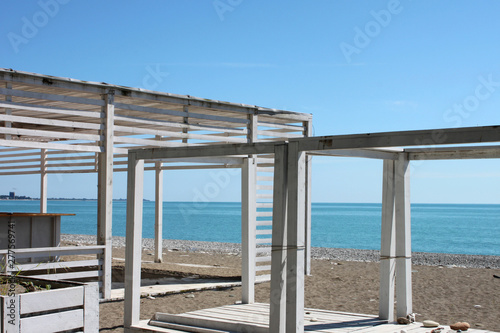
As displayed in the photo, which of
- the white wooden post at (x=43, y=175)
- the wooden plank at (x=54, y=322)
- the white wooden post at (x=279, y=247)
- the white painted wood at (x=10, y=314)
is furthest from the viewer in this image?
the white wooden post at (x=43, y=175)

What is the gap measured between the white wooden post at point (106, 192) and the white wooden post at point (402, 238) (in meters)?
4.60

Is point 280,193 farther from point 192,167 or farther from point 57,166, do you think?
point 57,166

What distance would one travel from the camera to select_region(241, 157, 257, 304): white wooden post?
841cm

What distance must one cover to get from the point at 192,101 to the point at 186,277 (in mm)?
3890

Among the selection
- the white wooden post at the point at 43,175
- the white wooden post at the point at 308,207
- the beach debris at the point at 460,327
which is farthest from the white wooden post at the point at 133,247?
the white wooden post at the point at 43,175

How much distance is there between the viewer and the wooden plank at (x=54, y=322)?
186 inches

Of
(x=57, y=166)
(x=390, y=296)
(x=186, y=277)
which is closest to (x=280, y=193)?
(x=390, y=296)

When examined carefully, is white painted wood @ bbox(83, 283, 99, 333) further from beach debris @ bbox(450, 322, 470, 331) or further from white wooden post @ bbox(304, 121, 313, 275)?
white wooden post @ bbox(304, 121, 313, 275)

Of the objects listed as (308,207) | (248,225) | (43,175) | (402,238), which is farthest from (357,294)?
(43,175)

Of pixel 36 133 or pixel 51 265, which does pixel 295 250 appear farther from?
pixel 51 265

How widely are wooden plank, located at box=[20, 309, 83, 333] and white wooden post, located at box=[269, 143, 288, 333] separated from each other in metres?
1.85

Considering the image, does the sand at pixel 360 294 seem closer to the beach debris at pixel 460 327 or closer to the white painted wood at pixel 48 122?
the beach debris at pixel 460 327

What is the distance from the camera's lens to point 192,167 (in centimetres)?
1315

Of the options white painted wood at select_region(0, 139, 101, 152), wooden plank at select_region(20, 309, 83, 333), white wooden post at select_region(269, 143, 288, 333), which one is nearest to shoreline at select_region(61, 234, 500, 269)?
white painted wood at select_region(0, 139, 101, 152)
